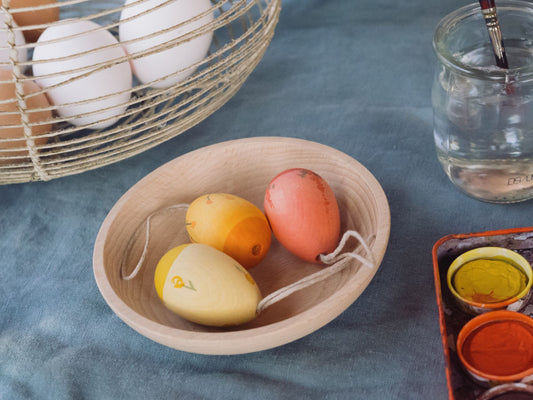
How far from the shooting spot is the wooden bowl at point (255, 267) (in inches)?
14.8

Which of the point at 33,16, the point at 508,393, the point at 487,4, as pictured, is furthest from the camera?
the point at 33,16

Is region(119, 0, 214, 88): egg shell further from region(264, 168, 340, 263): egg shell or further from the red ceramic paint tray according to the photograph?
the red ceramic paint tray

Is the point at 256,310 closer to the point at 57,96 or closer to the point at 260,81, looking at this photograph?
the point at 57,96

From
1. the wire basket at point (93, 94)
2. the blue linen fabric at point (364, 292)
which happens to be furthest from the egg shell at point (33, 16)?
the blue linen fabric at point (364, 292)

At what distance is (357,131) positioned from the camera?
63 centimetres

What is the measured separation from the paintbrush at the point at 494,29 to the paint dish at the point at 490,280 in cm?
15

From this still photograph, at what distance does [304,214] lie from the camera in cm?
44

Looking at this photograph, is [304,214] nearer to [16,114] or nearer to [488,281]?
[488,281]

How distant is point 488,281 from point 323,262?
0.38 ft

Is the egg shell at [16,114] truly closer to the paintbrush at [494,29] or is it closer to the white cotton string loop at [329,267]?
the white cotton string loop at [329,267]

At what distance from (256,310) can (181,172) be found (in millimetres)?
165

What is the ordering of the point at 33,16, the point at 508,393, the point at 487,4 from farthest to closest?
the point at 33,16 → the point at 487,4 → the point at 508,393

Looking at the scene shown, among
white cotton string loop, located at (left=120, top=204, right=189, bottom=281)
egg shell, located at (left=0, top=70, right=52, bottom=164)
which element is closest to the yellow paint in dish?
white cotton string loop, located at (left=120, top=204, right=189, bottom=281)

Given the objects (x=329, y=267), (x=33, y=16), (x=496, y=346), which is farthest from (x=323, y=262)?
(x=33, y=16)
